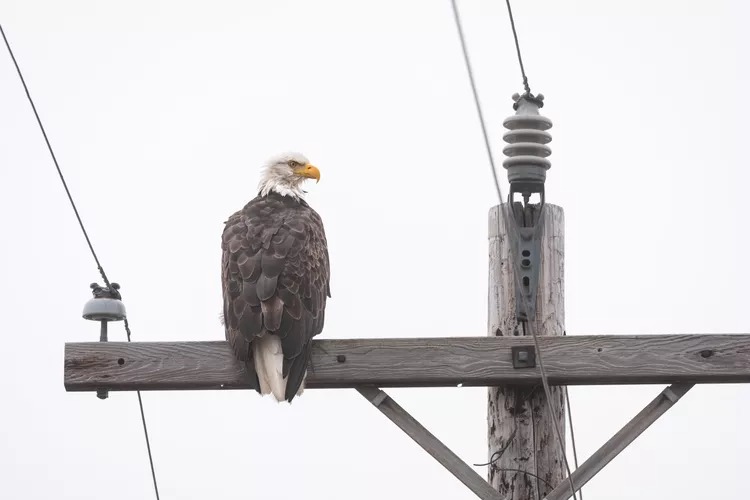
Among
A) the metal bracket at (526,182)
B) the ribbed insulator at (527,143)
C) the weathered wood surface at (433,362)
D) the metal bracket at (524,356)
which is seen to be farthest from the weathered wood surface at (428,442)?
the ribbed insulator at (527,143)

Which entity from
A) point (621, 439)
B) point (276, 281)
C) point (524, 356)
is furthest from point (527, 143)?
point (621, 439)

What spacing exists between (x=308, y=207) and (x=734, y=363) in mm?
2474

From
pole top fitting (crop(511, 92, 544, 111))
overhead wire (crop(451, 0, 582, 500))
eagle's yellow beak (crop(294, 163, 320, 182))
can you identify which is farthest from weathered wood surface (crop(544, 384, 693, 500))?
eagle's yellow beak (crop(294, 163, 320, 182))

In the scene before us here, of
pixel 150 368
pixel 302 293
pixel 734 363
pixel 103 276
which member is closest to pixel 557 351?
pixel 734 363

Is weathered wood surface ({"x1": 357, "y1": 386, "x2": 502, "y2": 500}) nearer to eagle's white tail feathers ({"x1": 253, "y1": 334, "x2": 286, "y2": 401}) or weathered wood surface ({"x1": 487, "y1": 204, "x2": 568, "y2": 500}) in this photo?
weathered wood surface ({"x1": 487, "y1": 204, "x2": 568, "y2": 500})

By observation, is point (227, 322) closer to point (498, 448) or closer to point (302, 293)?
point (302, 293)

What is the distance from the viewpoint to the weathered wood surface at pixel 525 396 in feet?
18.6

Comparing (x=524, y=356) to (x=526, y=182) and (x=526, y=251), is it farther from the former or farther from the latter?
(x=526, y=182)

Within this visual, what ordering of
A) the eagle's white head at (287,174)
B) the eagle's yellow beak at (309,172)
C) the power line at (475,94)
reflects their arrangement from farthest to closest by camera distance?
the eagle's yellow beak at (309,172) < the eagle's white head at (287,174) < the power line at (475,94)

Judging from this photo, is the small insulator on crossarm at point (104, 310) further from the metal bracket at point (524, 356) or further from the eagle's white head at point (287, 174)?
the metal bracket at point (524, 356)

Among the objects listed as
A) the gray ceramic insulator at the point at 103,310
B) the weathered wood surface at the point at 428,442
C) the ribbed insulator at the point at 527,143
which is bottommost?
the weathered wood surface at the point at 428,442

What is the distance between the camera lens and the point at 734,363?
5.62 metres

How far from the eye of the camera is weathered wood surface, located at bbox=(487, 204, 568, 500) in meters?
5.67

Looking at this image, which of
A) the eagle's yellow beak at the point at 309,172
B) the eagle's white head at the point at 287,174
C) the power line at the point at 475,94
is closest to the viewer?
the power line at the point at 475,94
